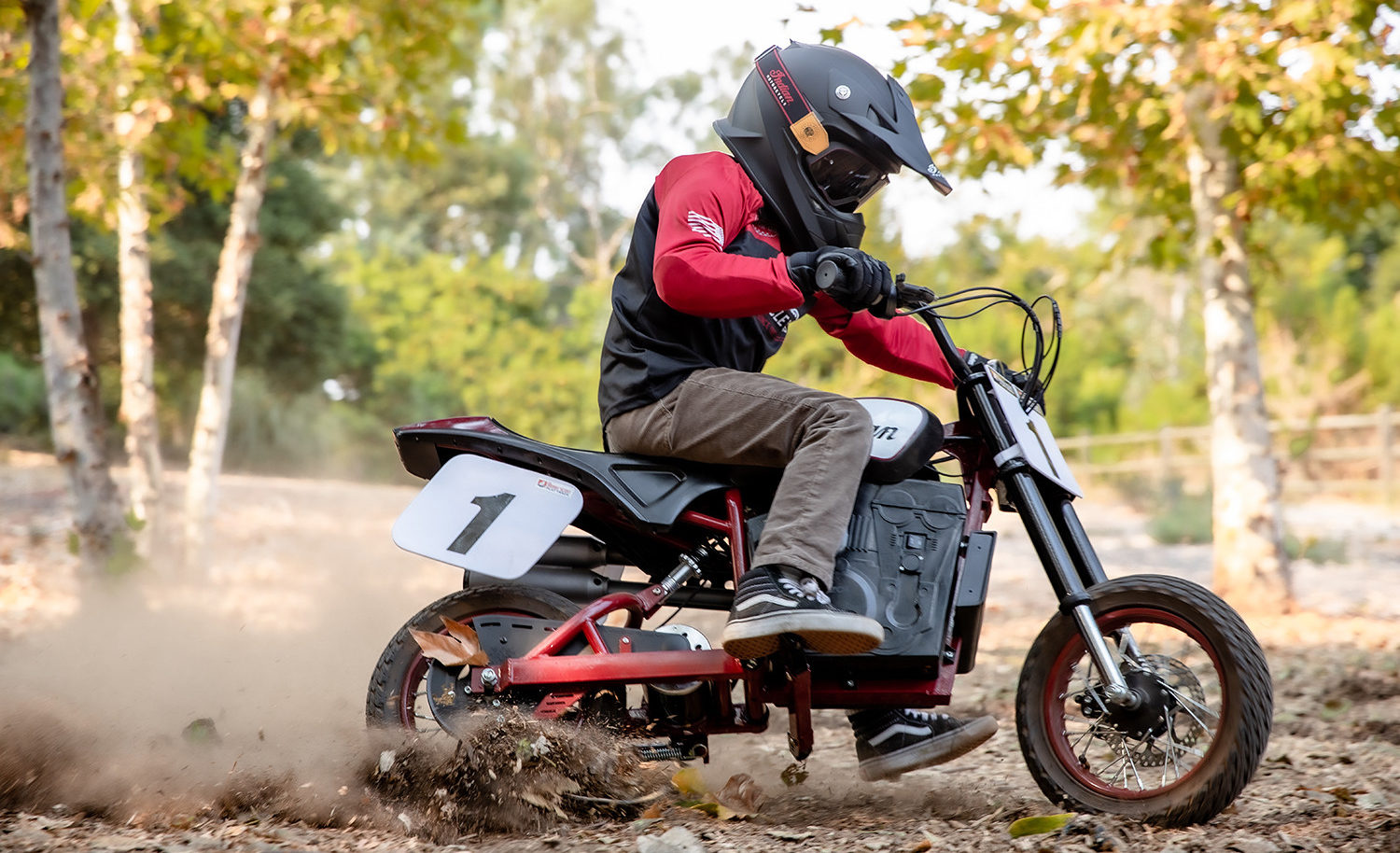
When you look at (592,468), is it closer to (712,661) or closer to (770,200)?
(712,661)

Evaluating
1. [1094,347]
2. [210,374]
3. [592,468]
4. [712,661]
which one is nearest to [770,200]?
[592,468]

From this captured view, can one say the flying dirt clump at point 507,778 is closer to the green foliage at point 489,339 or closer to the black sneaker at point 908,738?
the black sneaker at point 908,738

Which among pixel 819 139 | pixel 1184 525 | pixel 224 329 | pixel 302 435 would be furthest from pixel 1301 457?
pixel 302 435

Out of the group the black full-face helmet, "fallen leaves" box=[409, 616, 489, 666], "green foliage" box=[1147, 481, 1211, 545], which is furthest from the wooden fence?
"fallen leaves" box=[409, 616, 489, 666]

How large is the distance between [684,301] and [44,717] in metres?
2.21

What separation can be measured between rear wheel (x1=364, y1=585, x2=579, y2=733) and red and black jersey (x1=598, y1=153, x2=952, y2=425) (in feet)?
1.92

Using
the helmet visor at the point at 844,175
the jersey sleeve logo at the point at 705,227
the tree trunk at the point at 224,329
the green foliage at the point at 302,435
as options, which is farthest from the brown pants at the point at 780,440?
the green foliage at the point at 302,435

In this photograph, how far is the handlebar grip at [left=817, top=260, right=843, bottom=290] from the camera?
9.71ft

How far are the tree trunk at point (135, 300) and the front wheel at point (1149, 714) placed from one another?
704cm

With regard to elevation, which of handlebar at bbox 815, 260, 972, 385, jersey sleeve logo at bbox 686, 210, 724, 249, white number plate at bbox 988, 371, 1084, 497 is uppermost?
jersey sleeve logo at bbox 686, 210, 724, 249

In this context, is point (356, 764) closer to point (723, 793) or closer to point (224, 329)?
point (723, 793)

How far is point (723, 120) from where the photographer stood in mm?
3486

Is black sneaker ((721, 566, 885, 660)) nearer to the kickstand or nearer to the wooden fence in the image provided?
the kickstand

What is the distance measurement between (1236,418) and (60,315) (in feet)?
25.6
